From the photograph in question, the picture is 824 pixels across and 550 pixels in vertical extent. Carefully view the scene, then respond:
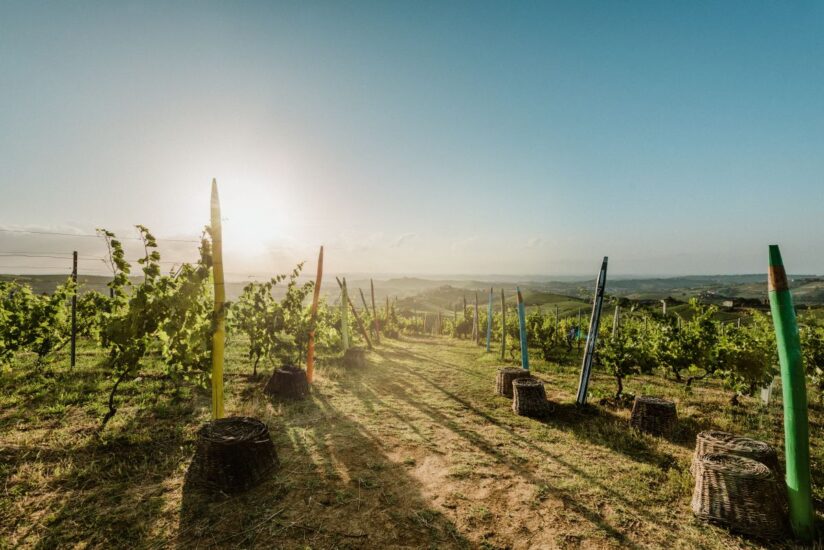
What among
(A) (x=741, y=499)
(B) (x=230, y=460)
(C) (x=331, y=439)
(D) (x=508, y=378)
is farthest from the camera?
(D) (x=508, y=378)

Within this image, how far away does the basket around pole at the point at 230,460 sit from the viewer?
13.6 feet

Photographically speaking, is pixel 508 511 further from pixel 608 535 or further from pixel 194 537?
pixel 194 537

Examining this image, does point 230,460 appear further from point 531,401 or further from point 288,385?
point 531,401

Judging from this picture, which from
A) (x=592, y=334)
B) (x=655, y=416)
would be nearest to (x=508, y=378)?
(x=592, y=334)

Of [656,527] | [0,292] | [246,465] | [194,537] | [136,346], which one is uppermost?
[0,292]

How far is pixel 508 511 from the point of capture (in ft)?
13.0

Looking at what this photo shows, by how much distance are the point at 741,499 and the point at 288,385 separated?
753 cm

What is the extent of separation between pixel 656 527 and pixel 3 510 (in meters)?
6.90

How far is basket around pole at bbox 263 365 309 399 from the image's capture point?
787 cm

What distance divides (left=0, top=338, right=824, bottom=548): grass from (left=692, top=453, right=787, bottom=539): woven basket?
0.15 meters

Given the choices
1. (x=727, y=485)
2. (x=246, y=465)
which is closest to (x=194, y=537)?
(x=246, y=465)

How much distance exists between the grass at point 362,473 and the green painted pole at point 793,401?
2.02 feet

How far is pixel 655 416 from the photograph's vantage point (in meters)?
6.05

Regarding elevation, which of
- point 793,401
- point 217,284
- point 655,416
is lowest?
point 655,416
